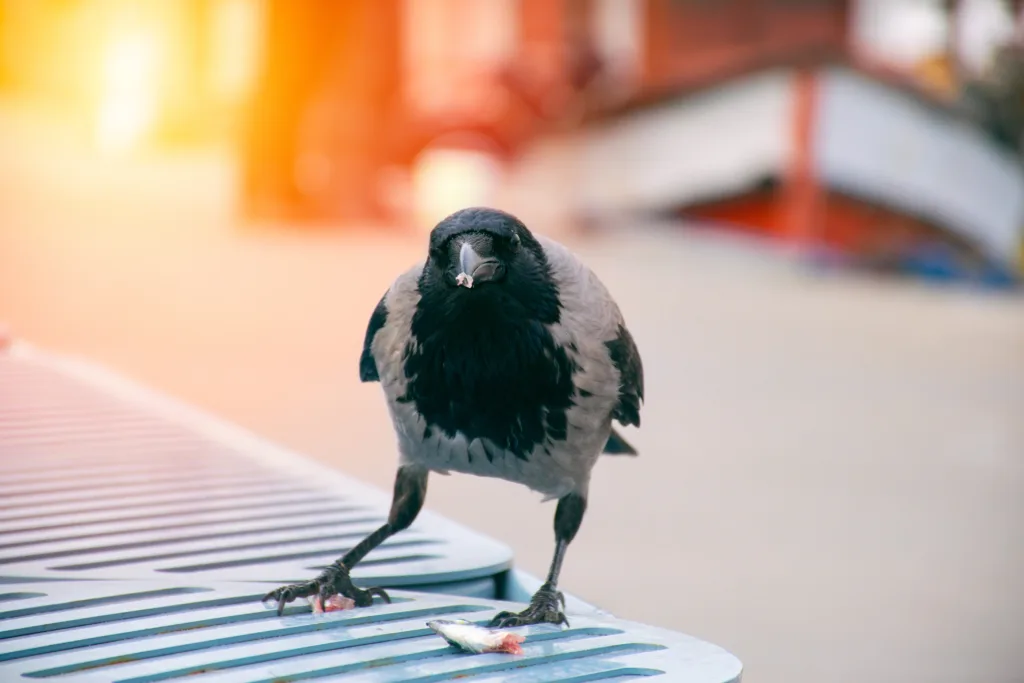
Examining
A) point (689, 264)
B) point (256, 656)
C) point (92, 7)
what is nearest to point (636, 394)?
point (256, 656)

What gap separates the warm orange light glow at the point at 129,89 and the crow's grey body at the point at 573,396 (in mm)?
22754

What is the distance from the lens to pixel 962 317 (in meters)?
9.70

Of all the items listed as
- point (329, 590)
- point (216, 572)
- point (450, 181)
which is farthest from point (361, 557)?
point (450, 181)

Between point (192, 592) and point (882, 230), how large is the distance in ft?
35.4

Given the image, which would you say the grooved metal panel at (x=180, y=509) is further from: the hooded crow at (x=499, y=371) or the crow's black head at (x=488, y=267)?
the crow's black head at (x=488, y=267)

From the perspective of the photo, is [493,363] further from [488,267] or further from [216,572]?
[216,572]

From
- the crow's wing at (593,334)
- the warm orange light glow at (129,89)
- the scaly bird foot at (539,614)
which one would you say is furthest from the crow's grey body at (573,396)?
the warm orange light glow at (129,89)

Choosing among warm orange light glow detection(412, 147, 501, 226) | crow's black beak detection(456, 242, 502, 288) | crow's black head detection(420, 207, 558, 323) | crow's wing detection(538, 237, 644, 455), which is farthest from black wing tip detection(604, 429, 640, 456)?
warm orange light glow detection(412, 147, 501, 226)

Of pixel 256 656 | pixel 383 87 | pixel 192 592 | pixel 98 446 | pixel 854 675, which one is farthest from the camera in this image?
pixel 383 87

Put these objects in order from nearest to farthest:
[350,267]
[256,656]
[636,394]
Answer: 1. [256,656]
2. [636,394]
3. [350,267]

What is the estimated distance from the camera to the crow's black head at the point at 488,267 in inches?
76.2

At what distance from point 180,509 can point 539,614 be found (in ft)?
2.95

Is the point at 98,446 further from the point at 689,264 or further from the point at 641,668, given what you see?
the point at 689,264

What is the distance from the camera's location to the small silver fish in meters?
1.96
